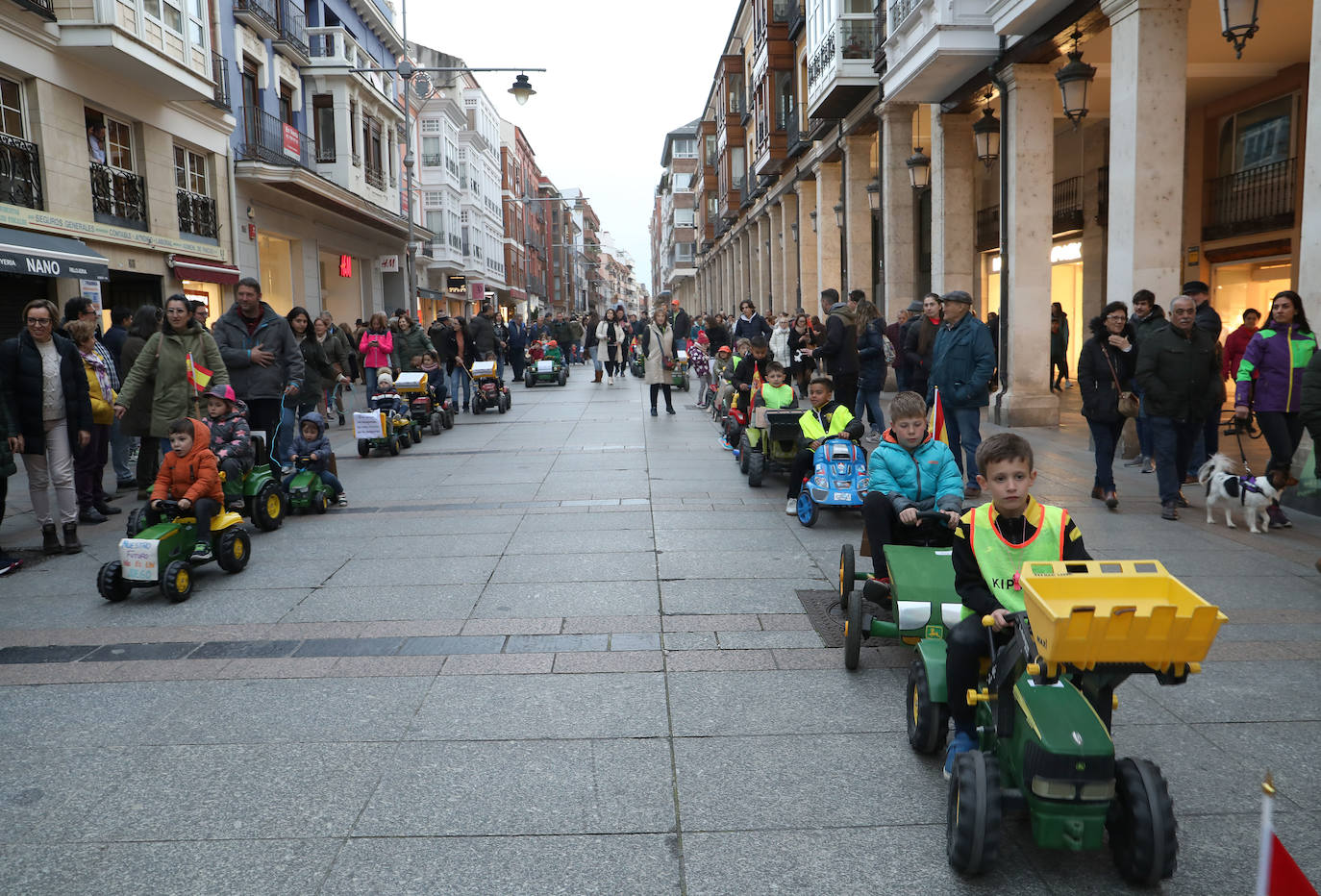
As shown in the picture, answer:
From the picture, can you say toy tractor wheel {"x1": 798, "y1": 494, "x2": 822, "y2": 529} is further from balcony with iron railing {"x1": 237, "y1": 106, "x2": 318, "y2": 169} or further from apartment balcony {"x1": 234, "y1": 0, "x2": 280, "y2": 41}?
apartment balcony {"x1": 234, "y1": 0, "x2": 280, "y2": 41}

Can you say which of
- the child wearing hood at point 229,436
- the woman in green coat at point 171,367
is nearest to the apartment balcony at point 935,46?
the woman in green coat at point 171,367

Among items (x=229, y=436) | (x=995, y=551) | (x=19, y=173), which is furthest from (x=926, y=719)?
(x=19, y=173)

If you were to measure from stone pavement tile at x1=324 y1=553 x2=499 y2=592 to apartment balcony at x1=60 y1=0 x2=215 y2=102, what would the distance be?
12956 mm

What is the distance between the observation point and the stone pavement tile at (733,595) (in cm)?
588

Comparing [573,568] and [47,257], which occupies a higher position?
[47,257]

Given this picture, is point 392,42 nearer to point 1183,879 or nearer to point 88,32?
point 88,32

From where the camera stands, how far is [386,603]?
6180mm

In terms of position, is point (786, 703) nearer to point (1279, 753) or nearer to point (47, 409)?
point (1279, 753)

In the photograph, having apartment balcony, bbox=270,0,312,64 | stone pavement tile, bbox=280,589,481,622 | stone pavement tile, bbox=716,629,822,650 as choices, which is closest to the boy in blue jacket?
stone pavement tile, bbox=716,629,822,650

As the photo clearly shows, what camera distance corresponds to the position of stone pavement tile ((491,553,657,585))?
6688 millimetres

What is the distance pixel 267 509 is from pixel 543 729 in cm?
517

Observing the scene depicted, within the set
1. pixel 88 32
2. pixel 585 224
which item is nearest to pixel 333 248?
pixel 88 32

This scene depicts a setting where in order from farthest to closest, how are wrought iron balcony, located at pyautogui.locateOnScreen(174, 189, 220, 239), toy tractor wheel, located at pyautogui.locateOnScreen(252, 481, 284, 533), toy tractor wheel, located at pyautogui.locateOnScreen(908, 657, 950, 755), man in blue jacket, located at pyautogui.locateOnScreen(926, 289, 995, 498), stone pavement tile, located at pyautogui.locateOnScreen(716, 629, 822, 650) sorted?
wrought iron balcony, located at pyautogui.locateOnScreen(174, 189, 220, 239) < man in blue jacket, located at pyautogui.locateOnScreen(926, 289, 995, 498) < toy tractor wheel, located at pyautogui.locateOnScreen(252, 481, 284, 533) < stone pavement tile, located at pyautogui.locateOnScreen(716, 629, 822, 650) < toy tractor wheel, located at pyautogui.locateOnScreen(908, 657, 950, 755)

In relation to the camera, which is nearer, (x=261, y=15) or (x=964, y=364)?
(x=964, y=364)
